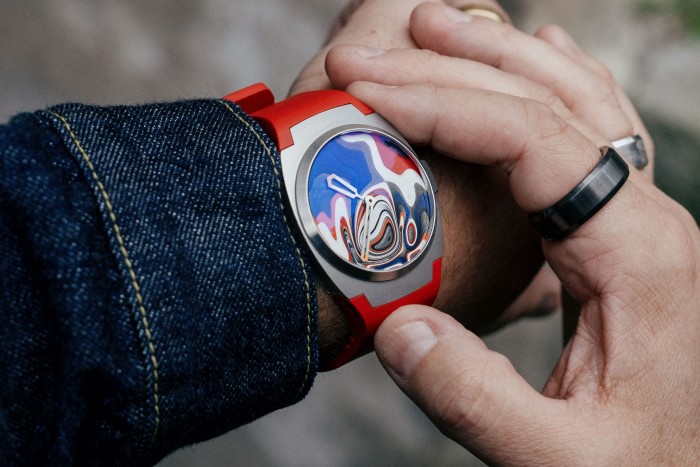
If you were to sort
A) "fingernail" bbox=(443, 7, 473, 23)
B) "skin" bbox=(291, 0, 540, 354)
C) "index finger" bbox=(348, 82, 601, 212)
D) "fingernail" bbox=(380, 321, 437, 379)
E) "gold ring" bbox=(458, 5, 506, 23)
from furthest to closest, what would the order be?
"gold ring" bbox=(458, 5, 506, 23) → "fingernail" bbox=(443, 7, 473, 23) → "skin" bbox=(291, 0, 540, 354) → "index finger" bbox=(348, 82, 601, 212) → "fingernail" bbox=(380, 321, 437, 379)

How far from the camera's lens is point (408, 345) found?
691 millimetres

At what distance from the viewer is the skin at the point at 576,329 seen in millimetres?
674

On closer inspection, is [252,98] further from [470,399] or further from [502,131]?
[470,399]

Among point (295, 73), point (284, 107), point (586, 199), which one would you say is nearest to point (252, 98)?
point (284, 107)

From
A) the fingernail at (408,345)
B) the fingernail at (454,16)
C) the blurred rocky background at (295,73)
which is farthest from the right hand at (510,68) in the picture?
the blurred rocky background at (295,73)

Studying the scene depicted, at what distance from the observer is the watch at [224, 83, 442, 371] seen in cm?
71

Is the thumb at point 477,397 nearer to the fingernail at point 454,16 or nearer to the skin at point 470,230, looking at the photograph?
the skin at point 470,230

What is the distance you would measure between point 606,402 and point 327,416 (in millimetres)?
1030

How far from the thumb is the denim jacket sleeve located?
113mm

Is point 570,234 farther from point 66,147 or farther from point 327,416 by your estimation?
point 327,416

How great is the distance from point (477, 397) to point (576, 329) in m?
0.21

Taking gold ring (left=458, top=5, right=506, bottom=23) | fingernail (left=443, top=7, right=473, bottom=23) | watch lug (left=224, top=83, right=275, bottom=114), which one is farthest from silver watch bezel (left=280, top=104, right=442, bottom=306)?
gold ring (left=458, top=5, right=506, bottom=23)

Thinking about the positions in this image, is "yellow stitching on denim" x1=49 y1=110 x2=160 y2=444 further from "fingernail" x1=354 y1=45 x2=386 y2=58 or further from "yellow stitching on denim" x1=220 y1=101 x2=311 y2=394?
"fingernail" x1=354 y1=45 x2=386 y2=58

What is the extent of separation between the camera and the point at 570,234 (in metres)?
0.80
